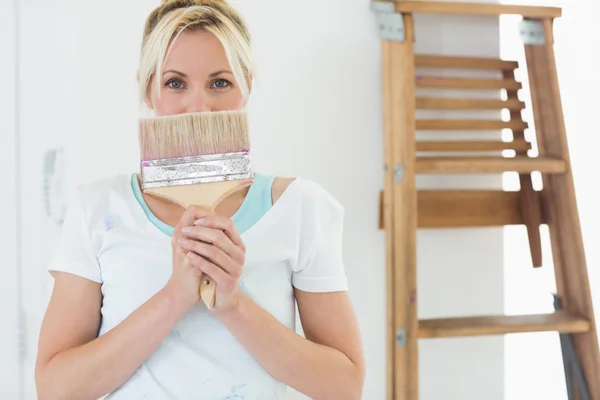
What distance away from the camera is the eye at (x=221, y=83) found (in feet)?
2.49

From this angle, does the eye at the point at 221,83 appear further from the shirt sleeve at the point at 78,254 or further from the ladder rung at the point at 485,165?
the ladder rung at the point at 485,165

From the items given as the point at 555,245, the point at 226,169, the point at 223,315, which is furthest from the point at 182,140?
the point at 555,245

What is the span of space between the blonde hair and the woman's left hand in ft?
0.72

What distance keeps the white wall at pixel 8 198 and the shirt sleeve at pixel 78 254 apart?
1.75ft

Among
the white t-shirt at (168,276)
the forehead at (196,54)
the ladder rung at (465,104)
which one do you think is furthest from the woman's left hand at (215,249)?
the ladder rung at (465,104)

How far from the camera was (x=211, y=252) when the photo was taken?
604mm

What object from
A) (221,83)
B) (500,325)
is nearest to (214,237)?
(221,83)

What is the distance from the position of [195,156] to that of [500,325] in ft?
2.81

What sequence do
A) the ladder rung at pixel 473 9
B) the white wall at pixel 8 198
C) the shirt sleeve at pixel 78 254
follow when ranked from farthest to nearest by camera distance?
the ladder rung at pixel 473 9 → the white wall at pixel 8 198 → the shirt sleeve at pixel 78 254

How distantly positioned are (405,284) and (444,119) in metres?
0.36

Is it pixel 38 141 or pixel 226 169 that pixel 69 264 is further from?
pixel 38 141

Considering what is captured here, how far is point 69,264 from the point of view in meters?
0.70

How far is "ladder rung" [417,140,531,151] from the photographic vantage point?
137cm

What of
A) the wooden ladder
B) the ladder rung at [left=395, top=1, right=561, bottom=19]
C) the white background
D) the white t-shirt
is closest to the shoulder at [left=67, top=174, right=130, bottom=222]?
the white t-shirt
